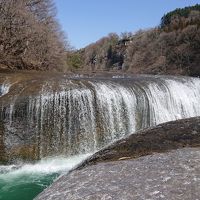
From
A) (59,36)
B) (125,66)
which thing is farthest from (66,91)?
(125,66)

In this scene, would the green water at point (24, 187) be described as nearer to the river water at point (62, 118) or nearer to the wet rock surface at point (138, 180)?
the river water at point (62, 118)

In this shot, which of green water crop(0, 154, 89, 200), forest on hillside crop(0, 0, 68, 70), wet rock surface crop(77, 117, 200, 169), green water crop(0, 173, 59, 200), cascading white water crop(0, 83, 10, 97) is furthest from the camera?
forest on hillside crop(0, 0, 68, 70)

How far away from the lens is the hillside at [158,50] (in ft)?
269

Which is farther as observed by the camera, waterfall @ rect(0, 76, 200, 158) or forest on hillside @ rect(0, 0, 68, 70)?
forest on hillside @ rect(0, 0, 68, 70)

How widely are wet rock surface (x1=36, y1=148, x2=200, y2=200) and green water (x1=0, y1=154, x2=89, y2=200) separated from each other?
21.6 feet

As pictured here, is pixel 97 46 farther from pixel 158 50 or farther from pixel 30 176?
pixel 30 176

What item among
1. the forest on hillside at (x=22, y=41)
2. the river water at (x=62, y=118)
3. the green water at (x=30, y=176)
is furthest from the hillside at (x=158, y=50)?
the green water at (x=30, y=176)

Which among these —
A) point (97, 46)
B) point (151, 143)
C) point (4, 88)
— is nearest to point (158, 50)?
point (97, 46)

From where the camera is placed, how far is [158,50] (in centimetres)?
9362

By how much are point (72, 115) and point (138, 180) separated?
11945 mm

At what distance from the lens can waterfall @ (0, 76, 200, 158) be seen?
1620 centimetres

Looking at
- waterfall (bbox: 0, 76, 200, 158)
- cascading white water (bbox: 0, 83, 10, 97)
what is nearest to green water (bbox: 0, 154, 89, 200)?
waterfall (bbox: 0, 76, 200, 158)

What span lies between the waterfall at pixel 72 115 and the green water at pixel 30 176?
0.65 metres

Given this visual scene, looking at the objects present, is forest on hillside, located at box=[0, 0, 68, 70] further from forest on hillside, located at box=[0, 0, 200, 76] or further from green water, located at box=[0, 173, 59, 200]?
green water, located at box=[0, 173, 59, 200]
